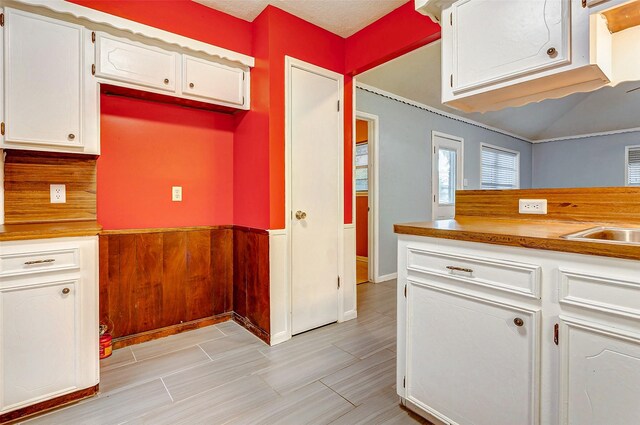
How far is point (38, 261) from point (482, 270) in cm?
201

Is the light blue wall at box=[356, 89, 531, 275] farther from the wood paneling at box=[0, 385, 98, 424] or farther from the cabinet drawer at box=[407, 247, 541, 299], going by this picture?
the wood paneling at box=[0, 385, 98, 424]

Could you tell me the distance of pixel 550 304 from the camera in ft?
3.55

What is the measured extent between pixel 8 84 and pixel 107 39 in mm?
587

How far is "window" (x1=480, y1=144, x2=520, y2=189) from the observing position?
607cm

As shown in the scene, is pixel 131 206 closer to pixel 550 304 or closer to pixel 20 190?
pixel 20 190

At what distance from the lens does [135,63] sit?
6.81 feet

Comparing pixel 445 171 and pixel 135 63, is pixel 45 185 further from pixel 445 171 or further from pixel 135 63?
pixel 445 171

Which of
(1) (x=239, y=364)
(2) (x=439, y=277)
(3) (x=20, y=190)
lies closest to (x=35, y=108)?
(3) (x=20, y=190)

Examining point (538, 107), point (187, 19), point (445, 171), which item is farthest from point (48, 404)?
point (538, 107)

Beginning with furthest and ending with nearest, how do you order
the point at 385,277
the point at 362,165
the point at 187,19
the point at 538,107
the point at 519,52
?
1. the point at 538,107
2. the point at 362,165
3. the point at 385,277
4. the point at 187,19
5. the point at 519,52

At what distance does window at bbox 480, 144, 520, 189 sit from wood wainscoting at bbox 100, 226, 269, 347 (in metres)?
5.06

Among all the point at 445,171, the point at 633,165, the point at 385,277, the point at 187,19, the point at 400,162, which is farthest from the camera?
the point at 633,165

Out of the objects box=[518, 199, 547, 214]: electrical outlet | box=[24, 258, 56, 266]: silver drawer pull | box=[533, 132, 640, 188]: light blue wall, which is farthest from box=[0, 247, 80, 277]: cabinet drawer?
box=[533, 132, 640, 188]: light blue wall

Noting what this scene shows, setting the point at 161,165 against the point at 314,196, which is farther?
the point at 314,196
